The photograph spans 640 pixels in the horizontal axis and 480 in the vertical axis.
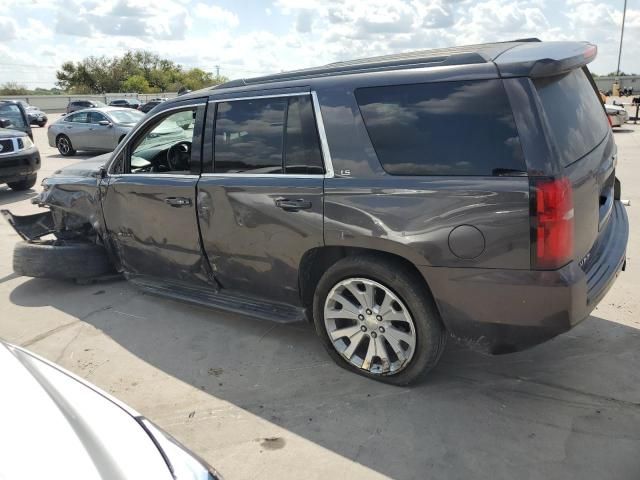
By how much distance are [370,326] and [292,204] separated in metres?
0.92

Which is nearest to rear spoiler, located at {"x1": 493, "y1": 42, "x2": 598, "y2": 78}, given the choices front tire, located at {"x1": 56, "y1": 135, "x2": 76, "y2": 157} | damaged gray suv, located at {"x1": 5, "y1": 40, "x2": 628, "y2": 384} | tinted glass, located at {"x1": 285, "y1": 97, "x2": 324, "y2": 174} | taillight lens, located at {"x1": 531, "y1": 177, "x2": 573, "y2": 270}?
damaged gray suv, located at {"x1": 5, "y1": 40, "x2": 628, "y2": 384}

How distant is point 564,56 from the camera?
2.84 metres

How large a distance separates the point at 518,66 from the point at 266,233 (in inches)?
73.2

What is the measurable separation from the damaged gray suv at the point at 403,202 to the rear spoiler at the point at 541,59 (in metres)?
0.02

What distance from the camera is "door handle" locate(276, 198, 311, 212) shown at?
132 inches

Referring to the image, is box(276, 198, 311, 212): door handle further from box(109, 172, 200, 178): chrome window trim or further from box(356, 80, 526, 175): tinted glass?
box(109, 172, 200, 178): chrome window trim

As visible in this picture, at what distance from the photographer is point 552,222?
8.59 feet

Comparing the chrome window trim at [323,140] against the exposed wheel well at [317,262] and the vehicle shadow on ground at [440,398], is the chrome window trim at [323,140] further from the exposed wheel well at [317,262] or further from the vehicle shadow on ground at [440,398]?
the vehicle shadow on ground at [440,398]

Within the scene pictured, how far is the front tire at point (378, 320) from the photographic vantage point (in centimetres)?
311

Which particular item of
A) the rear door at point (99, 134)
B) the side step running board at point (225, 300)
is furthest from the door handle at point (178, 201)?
the rear door at point (99, 134)

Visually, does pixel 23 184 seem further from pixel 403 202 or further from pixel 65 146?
pixel 403 202

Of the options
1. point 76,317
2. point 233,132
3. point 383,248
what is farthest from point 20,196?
point 383,248

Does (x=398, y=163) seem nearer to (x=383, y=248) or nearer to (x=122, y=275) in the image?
(x=383, y=248)

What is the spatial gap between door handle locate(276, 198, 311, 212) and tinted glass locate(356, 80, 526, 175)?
58 centimetres
